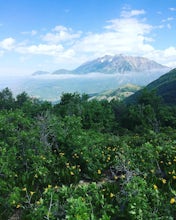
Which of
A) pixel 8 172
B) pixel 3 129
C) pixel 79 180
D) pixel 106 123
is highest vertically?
pixel 3 129

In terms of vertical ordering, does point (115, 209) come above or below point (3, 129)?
below

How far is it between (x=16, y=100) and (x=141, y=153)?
Answer: 199 ft

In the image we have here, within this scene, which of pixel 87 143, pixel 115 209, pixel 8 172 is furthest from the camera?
pixel 87 143

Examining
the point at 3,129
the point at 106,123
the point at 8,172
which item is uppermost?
the point at 3,129

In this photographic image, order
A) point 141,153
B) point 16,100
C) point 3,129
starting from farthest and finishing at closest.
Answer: point 16,100 < point 3,129 < point 141,153

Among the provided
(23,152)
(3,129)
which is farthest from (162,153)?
(3,129)

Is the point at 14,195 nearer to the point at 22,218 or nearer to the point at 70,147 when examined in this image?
the point at 22,218

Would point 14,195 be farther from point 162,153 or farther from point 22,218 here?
point 162,153

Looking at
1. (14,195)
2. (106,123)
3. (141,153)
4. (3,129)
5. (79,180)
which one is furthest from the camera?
(106,123)

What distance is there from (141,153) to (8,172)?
14.3 ft

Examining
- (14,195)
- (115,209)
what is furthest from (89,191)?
(14,195)

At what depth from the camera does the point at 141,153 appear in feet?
30.3

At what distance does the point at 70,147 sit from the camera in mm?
10398

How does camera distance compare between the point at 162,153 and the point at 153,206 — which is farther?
the point at 162,153
